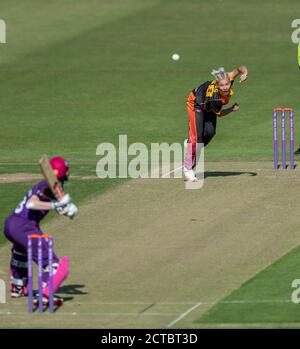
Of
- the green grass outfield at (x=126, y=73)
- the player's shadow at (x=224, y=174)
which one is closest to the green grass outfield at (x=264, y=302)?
the green grass outfield at (x=126, y=73)

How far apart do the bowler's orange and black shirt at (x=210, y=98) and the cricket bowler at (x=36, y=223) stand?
8.36 m

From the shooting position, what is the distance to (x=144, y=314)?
64.0 feet

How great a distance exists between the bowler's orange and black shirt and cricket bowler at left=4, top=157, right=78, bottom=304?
8358 mm

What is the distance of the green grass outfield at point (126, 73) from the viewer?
36.3m

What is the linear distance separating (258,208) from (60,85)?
19260mm

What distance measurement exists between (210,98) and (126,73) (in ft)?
59.0

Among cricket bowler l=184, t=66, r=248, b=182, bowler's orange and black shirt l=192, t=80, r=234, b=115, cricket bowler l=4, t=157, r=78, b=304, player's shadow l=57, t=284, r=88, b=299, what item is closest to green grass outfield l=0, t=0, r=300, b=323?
cricket bowler l=184, t=66, r=248, b=182

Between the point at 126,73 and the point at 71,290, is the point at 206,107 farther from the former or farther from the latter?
the point at 126,73

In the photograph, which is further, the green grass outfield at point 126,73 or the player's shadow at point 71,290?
the green grass outfield at point 126,73

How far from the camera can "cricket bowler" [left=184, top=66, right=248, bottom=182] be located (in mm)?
27875

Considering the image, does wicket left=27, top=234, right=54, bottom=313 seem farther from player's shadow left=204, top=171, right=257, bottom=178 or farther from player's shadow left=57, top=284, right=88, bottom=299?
player's shadow left=204, top=171, right=257, bottom=178

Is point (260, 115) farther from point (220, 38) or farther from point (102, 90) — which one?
point (220, 38)

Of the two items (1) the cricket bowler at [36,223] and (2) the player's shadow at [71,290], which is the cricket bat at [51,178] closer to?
(1) the cricket bowler at [36,223]

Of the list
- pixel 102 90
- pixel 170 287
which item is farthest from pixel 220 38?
pixel 170 287
